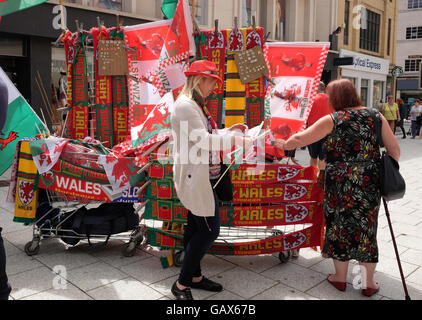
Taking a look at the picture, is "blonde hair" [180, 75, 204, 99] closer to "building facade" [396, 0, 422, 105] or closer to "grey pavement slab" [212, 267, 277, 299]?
"grey pavement slab" [212, 267, 277, 299]

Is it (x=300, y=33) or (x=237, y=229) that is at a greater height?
(x=300, y=33)

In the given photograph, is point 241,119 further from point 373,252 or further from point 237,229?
point 373,252

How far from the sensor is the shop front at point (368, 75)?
21.3 metres

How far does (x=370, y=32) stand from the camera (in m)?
23.5

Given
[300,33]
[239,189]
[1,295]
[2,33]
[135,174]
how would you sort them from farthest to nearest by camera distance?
1. [300,33]
2. [2,33]
3. [135,174]
4. [239,189]
5. [1,295]

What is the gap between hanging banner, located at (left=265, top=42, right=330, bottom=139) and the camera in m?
4.10

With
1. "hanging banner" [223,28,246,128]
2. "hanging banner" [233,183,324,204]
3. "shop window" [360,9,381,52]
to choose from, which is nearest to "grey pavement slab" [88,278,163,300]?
"hanging banner" [233,183,324,204]

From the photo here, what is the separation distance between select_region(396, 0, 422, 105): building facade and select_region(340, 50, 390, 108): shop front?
1761 cm

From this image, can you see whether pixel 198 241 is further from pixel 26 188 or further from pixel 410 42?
pixel 410 42

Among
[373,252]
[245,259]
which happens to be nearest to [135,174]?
[245,259]

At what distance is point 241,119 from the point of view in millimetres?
4254

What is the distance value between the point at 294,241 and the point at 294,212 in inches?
10.9
